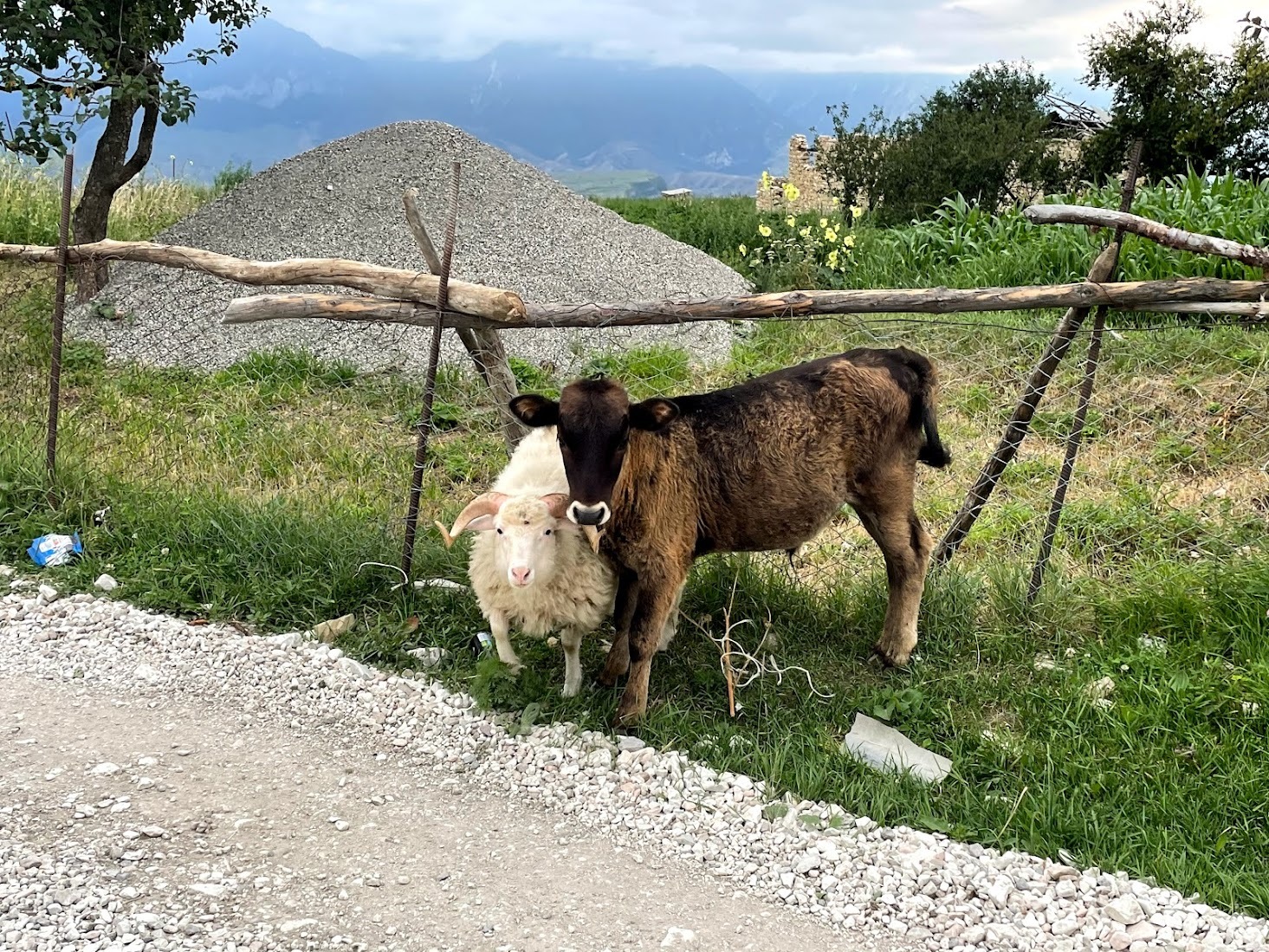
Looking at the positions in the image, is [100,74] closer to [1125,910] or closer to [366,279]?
[366,279]

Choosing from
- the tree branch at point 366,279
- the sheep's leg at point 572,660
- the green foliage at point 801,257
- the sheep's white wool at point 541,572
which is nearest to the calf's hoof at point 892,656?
the sheep's white wool at point 541,572

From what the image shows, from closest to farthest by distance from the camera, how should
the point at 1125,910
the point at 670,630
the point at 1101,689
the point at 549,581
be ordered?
the point at 1125,910, the point at 549,581, the point at 1101,689, the point at 670,630

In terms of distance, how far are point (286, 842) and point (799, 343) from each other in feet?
23.0

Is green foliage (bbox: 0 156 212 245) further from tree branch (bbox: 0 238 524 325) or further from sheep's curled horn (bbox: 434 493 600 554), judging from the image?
sheep's curled horn (bbox: 434 493 600 554)

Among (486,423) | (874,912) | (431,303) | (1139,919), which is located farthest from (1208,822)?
(486,423)

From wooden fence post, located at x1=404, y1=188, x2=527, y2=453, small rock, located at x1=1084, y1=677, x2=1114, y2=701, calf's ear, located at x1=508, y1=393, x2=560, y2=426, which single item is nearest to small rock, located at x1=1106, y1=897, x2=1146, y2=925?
small rock, located at x1=1084, y1=677, x2=1114, y2=701

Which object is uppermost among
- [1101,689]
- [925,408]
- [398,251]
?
[398,251]

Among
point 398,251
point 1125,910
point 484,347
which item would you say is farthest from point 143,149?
point 1125,910

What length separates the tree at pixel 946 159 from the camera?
53.2 feet

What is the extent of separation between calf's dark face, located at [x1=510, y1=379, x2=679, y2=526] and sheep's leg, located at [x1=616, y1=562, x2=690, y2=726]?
1.65 ft

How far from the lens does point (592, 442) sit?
4.00 meters

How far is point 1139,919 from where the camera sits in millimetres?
3363

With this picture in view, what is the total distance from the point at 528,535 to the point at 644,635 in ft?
2.11

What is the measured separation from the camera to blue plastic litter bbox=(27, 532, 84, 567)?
5.72m
